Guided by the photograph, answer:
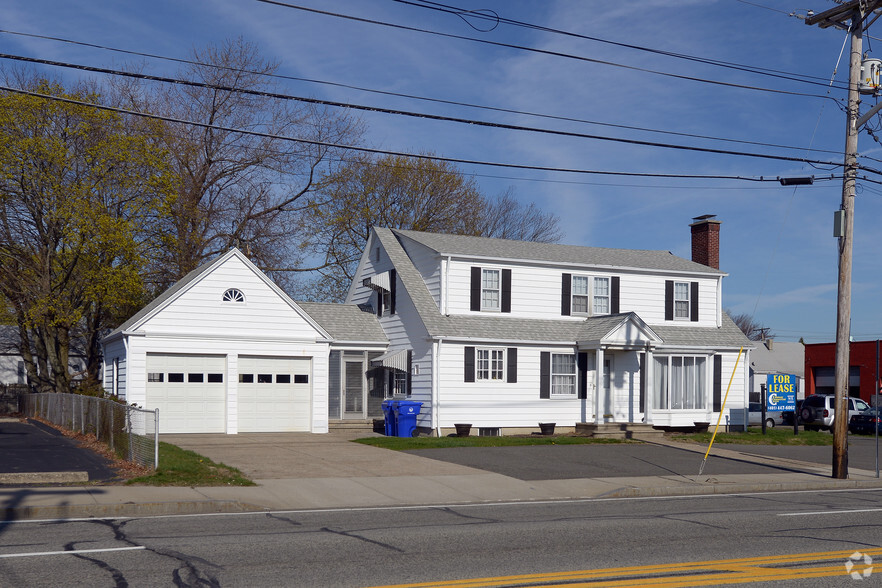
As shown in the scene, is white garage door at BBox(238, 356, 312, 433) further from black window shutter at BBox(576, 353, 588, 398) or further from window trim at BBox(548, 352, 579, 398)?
black window shutter at BBox(576, 353, 588, 398)

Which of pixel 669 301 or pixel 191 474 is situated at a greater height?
pixel 669 301

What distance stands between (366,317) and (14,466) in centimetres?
1675

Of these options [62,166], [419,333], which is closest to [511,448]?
[419,333]

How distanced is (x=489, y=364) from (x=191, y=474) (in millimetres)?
14734

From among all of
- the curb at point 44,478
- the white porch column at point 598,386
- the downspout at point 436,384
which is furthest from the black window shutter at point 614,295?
the curb at point 44,478

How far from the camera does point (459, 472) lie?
1950cm

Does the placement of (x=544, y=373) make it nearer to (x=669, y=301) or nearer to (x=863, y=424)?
(x=669, y=301)

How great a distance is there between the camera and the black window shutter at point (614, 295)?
33219 millimetres

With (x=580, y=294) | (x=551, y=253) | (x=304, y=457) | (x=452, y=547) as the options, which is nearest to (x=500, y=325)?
(x=580, y=294)

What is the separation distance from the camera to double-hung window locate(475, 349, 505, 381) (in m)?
30.0

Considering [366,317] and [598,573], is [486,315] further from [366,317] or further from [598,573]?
[598,573]

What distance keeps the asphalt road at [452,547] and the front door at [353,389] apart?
16.4 meters

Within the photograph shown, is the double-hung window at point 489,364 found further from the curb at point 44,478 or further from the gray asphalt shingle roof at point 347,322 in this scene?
the curb at point 44,478

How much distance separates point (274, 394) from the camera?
28.5m
